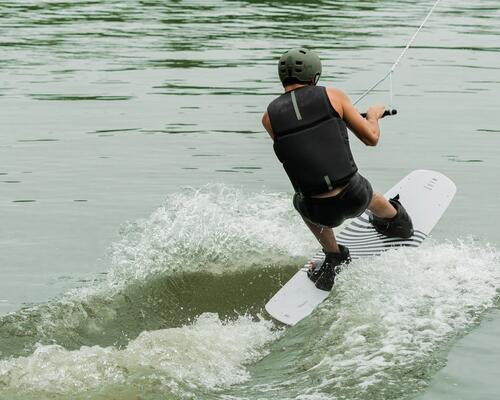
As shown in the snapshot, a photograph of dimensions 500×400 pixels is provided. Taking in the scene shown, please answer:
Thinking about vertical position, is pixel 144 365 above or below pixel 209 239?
above

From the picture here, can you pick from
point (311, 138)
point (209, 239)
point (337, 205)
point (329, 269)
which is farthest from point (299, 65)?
point (209, 239)

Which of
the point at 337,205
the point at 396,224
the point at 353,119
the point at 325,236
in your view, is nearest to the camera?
the point at 353,119

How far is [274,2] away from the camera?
39.4 meters

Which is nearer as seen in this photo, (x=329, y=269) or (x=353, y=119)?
(x=353, y=119)

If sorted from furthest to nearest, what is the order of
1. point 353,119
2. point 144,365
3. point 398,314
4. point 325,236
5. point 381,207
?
point 381,207, point 325,236, point 353,119, point 398,314, point 144,365

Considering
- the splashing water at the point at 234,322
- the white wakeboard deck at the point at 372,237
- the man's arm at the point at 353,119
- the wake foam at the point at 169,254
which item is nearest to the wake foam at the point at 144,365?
the splashing water at the point at 234,322

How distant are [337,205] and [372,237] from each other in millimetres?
1405

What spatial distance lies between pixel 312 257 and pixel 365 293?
5.94ft

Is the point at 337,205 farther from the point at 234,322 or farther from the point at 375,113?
the point at 234,322

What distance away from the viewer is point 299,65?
923cm

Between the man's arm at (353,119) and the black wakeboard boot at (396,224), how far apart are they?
126 centimetres

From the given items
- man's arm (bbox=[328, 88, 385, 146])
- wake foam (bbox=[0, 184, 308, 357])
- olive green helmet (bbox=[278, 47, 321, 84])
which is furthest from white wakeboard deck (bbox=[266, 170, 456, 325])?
olive green helmet (bbox=[278, 47, 321, 84])

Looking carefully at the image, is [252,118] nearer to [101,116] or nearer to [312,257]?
[101,116]

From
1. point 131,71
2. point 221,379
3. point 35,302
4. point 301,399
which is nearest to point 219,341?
point 221,379
